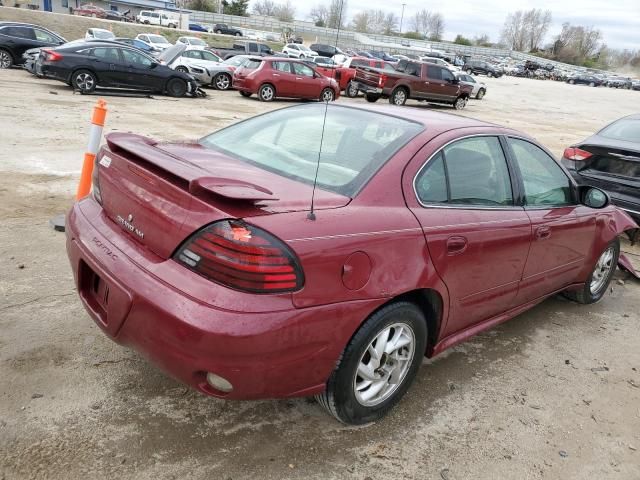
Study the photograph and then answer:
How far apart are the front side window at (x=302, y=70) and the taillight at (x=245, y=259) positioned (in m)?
18.0

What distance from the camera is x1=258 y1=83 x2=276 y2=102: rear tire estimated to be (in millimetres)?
18594

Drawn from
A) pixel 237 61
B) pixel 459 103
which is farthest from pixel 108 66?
pixel 459 103

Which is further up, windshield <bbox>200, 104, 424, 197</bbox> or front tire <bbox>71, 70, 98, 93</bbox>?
windshield <bbox>200, 104, 424, 197</bbox>

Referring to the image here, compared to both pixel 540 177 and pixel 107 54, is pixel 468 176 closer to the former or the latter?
pixel 540 177

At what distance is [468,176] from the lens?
10.5 ft

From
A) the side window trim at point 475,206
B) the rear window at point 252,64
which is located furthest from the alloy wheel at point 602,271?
the rear window at point 252,64

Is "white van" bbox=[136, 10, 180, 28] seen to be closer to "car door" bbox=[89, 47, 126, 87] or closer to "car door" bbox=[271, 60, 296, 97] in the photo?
"car door" bbox=[271, 60, 296, 97]

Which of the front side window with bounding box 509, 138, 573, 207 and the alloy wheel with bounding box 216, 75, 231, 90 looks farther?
the alloy wheel with bounding box 216, 75, 231, 90

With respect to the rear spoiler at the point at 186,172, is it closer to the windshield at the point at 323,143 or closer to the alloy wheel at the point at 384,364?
the windshield at the point at 323,143

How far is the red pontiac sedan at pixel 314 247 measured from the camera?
2.20 m

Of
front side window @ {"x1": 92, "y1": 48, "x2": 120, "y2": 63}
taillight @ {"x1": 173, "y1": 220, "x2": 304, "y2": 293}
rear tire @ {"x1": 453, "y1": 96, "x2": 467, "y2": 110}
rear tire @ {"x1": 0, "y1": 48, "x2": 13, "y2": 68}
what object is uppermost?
taillight @ {"x1": 173, "y1": 220, "x2": 304, "y2": 293}

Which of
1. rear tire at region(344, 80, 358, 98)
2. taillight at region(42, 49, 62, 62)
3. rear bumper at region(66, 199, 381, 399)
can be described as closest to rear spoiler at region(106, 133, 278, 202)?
rear bumper at region(66, 199, 381, 399)

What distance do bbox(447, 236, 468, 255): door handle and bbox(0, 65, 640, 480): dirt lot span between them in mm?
908

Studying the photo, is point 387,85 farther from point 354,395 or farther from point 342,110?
point 354,395
